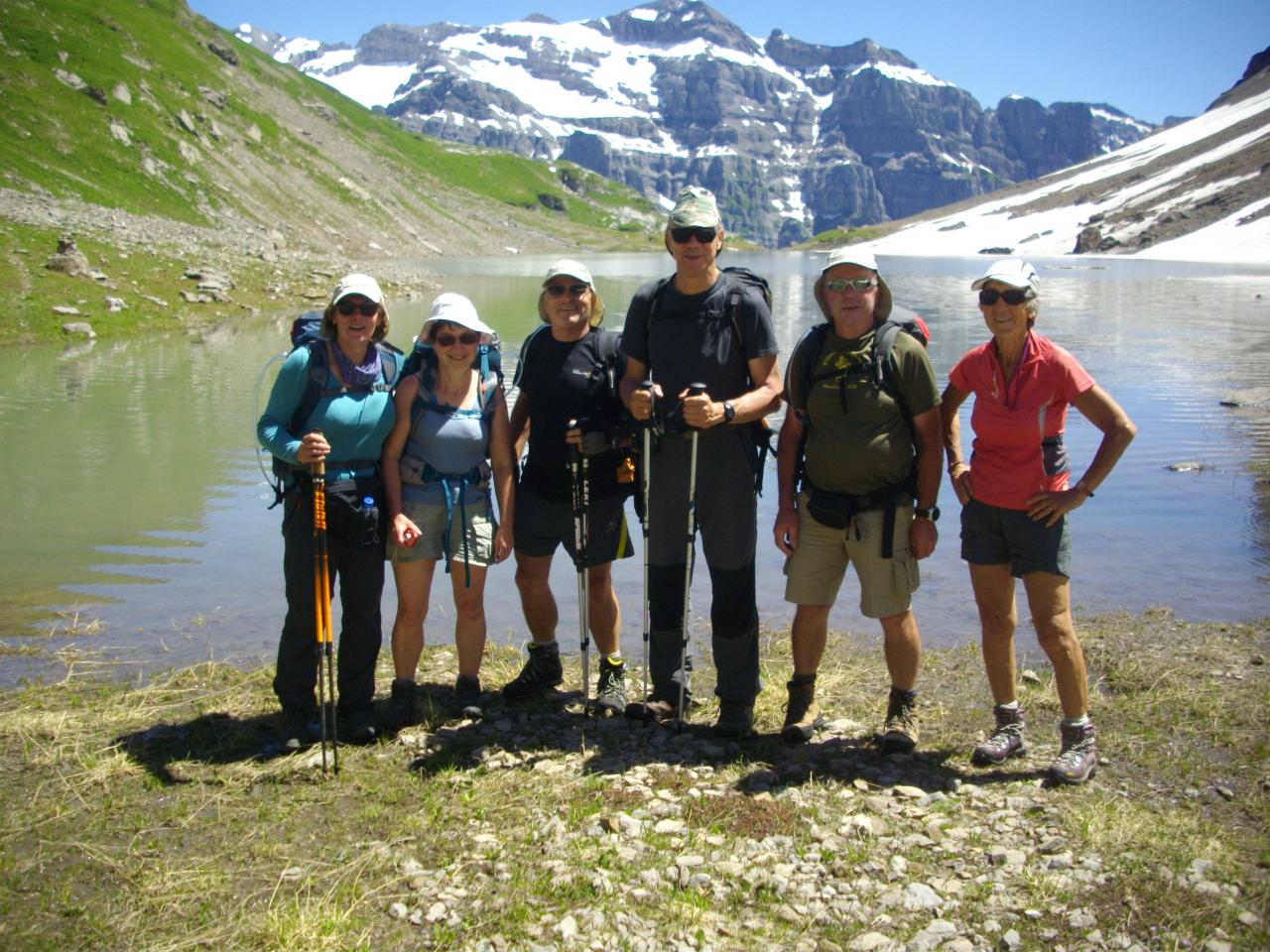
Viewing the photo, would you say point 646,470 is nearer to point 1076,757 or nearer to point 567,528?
point 567,528

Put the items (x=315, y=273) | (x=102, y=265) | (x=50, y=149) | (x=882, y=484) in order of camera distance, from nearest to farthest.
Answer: (x=882, y=484) → (x=102, y=265) → (x=315, y=273) → (x=50, y=149)

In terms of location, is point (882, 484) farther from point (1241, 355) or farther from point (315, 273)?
point (315, 273)

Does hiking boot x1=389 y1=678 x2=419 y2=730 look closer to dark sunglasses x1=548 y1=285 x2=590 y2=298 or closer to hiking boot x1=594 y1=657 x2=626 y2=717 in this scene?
hiking boot x1=594 y1=657 x2=626 y2=717

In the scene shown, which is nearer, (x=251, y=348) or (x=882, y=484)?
(x=882, y=484)

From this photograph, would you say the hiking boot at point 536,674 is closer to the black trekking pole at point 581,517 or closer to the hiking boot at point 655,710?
the black trekking pole at point 581,517

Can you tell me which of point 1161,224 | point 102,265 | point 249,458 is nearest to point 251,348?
point 102,265

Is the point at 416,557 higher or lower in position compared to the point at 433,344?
lower

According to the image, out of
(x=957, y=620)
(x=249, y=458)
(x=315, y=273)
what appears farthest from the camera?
(x=315, y=273)

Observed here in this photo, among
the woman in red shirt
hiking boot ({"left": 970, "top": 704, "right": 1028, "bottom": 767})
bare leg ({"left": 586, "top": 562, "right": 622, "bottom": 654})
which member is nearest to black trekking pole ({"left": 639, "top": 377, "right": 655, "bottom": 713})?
bare leg ({"left": 586, "top": 562, "right": 622, "bottom": 654})

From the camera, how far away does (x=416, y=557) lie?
22.3ft

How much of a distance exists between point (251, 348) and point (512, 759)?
24.3m

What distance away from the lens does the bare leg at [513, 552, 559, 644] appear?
289 inches

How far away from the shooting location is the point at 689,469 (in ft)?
21.9

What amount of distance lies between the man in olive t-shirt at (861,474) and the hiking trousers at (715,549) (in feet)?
0.93
